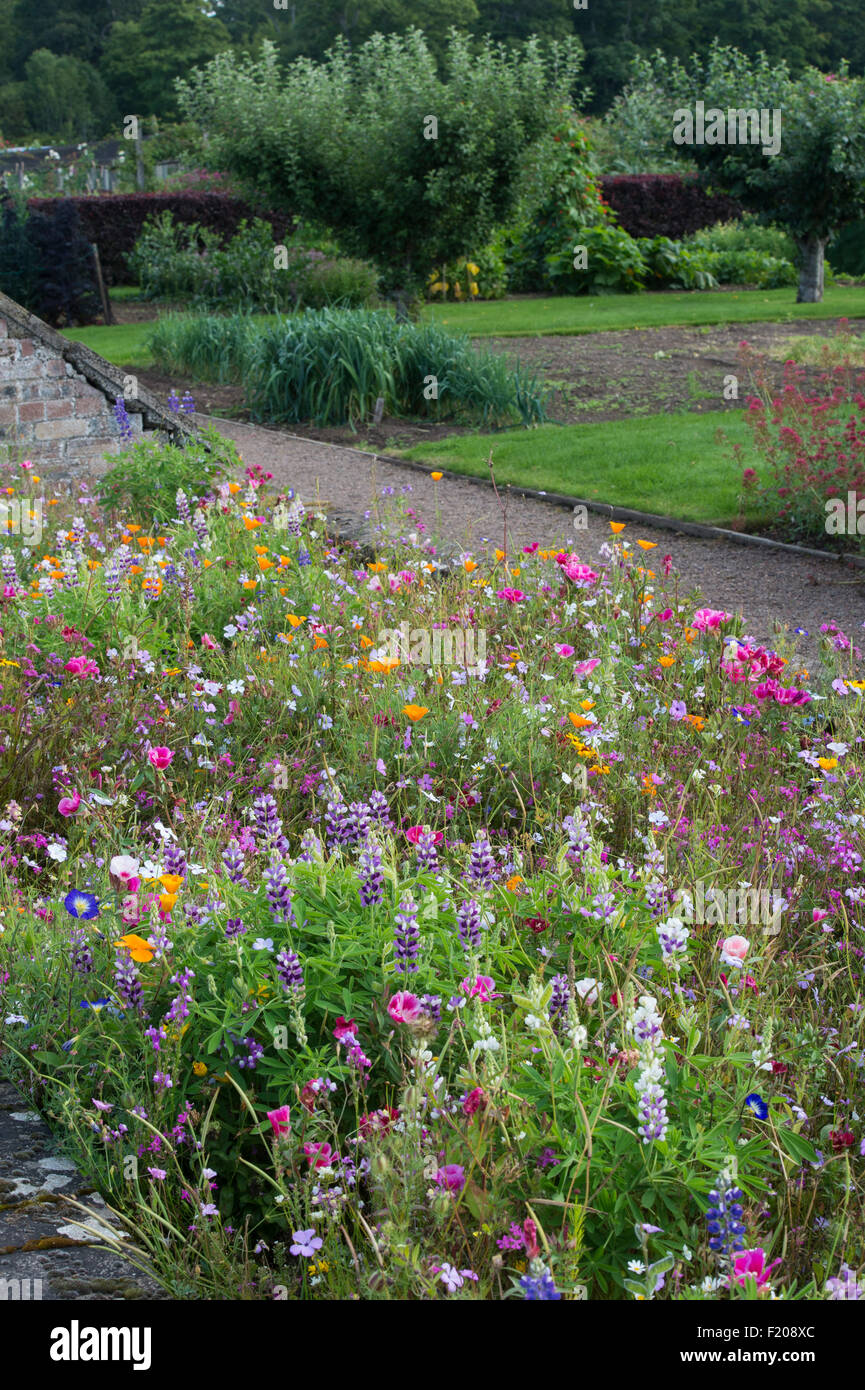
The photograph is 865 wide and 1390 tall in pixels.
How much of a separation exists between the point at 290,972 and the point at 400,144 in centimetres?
1413

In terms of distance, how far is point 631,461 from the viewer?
30.0 ft

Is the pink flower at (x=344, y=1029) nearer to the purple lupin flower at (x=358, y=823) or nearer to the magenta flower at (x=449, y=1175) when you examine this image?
the magenta flower at (x=449, y=1175)

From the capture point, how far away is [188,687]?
4.32m

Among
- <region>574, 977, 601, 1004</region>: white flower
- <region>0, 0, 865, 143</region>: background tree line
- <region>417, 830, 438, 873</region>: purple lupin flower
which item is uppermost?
<region>0, 0, 865, 143</region>: background tree line

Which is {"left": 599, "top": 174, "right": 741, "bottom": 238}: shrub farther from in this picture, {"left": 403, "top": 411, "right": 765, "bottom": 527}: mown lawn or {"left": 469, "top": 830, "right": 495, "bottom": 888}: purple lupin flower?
{"left": 469, "top": 830, "right": 495, "bottom": 888}: purple lupin flower

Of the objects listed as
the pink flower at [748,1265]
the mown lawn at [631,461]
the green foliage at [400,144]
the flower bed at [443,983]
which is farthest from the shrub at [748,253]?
the pink flower at [748,1265]

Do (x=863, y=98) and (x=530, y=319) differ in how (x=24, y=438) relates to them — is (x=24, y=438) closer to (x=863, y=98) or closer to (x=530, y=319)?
(x=530, y=319)

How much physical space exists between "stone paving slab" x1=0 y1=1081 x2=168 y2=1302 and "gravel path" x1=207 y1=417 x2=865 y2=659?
3.41 meters

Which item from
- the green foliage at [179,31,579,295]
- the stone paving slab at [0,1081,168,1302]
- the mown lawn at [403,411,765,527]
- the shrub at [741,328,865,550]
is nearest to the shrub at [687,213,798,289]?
the green foliage at [179,31,579,295]

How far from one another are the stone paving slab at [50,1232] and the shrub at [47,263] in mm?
18681

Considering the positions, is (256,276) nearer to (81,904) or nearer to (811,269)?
(811,269)

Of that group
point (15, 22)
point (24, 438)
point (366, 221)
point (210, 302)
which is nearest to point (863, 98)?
point (366, 221)

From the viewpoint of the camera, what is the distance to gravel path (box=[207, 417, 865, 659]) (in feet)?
19.5

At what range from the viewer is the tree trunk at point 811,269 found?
19.3 metres
